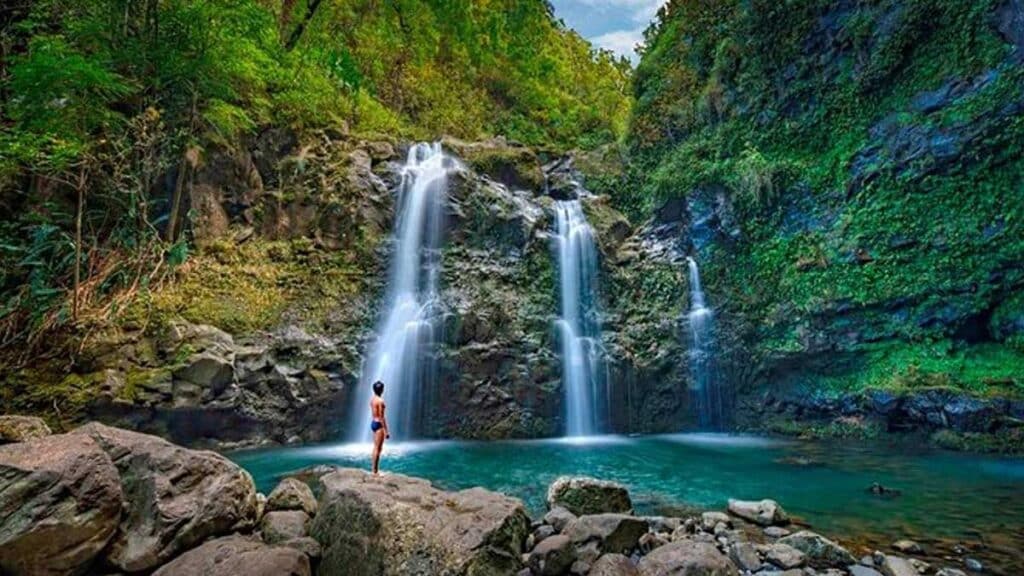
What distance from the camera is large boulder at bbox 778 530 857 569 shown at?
455 cm

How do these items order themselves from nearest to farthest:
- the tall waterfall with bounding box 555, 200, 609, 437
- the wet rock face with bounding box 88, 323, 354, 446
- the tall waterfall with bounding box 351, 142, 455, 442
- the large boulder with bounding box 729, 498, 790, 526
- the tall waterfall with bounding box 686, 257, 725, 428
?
the large boulder with bounding box 729, 498, 790, 526 < the wet rock face with bounding box 88, 323, 354, 446 < the tall waterfall with bounding box 351, 142, 455, 442 < the tall waterfall with bounding box 555, 200, 609, 437 < the tall waterfall with bounding box 686, 257, 725, 428

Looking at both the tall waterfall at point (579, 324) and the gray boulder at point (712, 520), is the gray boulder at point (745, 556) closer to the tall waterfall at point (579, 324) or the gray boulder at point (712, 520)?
the gray boulder at point (712, 520)

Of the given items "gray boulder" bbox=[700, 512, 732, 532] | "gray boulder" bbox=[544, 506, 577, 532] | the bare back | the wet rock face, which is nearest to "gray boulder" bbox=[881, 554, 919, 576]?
"gray boulder" bbox=[700, 512, 732, 532]

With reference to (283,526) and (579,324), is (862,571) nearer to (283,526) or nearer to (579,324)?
(283,526)

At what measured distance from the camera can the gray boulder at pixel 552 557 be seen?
13.5 ft

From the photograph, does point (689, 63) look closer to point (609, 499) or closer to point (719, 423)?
point (719, 423)

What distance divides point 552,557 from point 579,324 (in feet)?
36.7

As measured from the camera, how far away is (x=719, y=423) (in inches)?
571

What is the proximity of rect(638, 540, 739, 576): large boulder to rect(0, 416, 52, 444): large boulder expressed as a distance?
5199 mm

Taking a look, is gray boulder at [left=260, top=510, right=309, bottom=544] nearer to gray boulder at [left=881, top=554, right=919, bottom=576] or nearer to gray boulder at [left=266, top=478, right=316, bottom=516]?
gray boulder at [left=266, top=478, right=316, bottom=516]

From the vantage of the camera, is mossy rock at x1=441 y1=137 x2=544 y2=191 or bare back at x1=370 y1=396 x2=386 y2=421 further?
mossy rock at x1=441 y1=137 x2=544 y2=191

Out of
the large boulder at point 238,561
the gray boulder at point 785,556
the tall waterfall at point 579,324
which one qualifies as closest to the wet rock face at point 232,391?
the tall waterfall at point 579,324

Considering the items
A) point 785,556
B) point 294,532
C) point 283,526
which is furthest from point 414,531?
point 785,556

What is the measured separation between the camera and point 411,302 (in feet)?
47.5
